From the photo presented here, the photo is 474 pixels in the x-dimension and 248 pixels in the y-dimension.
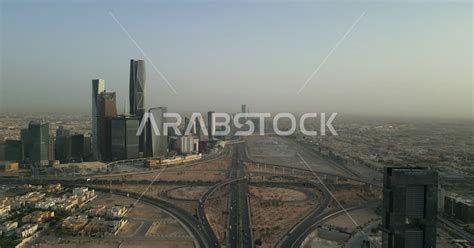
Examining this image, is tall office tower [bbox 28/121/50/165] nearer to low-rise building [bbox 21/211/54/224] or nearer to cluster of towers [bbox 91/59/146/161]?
cluster of towers [bbox 91/59/146/161]

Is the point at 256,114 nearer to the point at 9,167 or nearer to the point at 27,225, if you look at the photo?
the point at 9,167

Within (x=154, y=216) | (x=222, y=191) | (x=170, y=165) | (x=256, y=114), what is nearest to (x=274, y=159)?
(x=170, y=165)

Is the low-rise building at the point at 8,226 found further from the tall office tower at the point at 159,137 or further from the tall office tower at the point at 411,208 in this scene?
the tall office tower at the point at 159,137

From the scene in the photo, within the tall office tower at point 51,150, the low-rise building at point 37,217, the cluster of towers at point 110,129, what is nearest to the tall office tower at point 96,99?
the cluster of towers at point 110,129

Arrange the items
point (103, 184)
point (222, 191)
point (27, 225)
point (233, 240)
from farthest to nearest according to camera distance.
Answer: point (103, 184) → point (222, 191) → point (27, 225) → point (233, 240)

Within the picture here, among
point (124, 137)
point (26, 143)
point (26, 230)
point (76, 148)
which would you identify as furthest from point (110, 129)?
point (26, 230)
